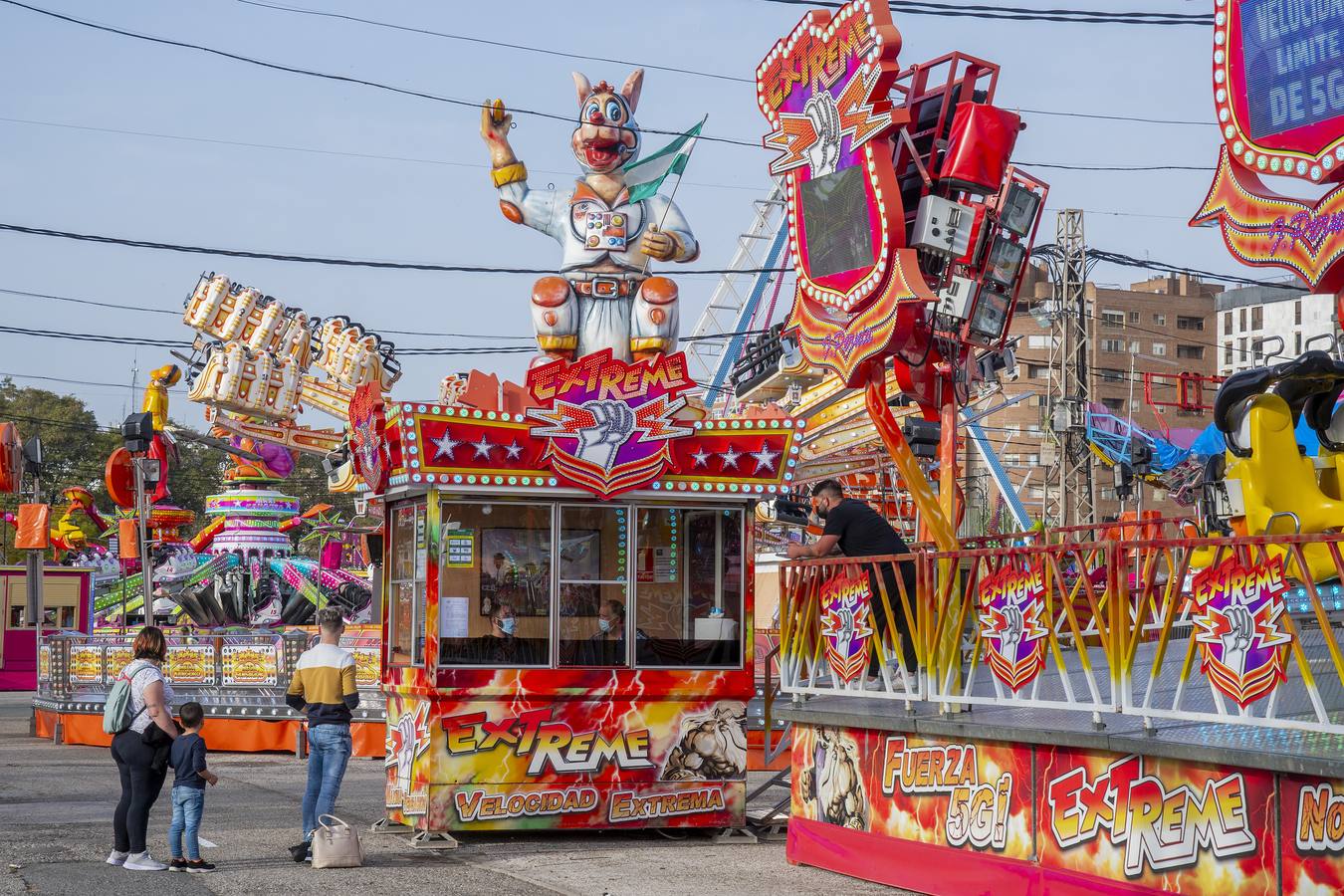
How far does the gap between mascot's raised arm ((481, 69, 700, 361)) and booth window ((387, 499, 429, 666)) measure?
4.78 metres

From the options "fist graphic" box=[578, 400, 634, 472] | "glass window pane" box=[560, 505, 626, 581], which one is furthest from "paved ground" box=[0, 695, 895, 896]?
"fist graphic" box=[578, 400, 634, 472]

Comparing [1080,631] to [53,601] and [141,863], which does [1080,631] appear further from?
[53,601]

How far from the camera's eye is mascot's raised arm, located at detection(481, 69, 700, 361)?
17.8 meters

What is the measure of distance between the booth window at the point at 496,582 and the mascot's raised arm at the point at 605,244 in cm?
515

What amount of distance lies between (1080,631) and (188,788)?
19.6 feet

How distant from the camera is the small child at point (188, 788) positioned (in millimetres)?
10648

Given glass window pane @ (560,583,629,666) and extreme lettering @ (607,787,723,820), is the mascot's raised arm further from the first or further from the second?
extreme lettering @ (607,787,723,820)

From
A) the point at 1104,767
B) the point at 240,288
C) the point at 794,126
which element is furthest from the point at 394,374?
the point at 1104,767

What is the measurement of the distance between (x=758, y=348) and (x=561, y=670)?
905 inches

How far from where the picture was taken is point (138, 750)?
35.3 ft

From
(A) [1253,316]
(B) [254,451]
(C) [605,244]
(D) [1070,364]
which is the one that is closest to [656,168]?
(C) [605,244]

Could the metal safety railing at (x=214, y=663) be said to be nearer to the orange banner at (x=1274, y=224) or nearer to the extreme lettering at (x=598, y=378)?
the extreme lettering at (x=598, y=378)

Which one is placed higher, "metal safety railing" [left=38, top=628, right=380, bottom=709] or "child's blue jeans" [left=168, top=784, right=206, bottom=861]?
"metal safety railing" [left=38, top=628, right=380, bottom=709]

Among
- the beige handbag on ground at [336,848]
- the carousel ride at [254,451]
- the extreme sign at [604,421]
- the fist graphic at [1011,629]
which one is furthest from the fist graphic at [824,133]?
the carousel ride at [254,451]
